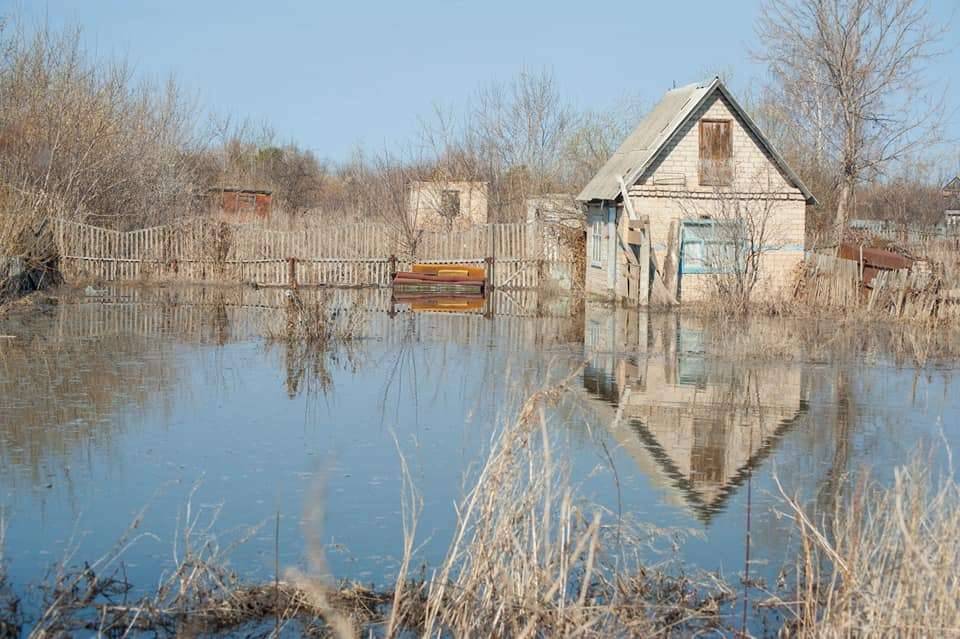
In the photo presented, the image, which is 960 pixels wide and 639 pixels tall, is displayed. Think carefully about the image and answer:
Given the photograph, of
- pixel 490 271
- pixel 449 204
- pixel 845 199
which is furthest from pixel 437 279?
pixel 845 199

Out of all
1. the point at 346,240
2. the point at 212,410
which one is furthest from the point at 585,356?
the point at 346,240

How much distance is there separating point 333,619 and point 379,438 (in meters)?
8.37

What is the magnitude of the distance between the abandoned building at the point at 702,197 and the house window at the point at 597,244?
207 cm

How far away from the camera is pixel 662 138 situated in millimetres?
26484

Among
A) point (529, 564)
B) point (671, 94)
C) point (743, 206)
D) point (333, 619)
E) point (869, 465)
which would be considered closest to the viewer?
point (333, 619)

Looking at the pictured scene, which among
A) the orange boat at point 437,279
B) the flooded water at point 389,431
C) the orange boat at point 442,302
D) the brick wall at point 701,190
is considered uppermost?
the brick wall at point 701,190

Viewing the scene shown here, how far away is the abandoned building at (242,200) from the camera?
46469 millimetres

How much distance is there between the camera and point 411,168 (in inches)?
1718

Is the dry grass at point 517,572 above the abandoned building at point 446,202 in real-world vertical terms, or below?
below

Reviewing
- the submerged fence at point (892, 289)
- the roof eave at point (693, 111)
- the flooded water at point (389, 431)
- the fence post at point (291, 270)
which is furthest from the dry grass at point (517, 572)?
the fence post at point (291, 270)

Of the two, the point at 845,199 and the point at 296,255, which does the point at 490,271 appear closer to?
the point at 296,255

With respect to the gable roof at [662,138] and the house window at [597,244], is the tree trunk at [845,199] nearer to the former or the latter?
the gable roof at [662,138]

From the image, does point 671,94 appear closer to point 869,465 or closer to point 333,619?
point 869,465

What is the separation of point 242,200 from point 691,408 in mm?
38437
